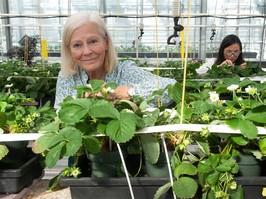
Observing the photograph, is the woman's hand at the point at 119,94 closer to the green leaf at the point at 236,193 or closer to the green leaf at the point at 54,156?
the green leaf at the point at 54,156

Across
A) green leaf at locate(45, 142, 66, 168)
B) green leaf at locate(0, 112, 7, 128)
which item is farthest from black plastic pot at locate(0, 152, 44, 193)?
green leaf at locate(45, 142, 66, 168)

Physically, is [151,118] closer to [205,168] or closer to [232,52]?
[205,168]

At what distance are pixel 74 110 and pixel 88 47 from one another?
53cm

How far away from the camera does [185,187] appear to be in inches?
26.7

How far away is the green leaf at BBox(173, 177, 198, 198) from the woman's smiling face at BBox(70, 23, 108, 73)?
2.16 ft

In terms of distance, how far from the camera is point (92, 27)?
1195 millimetres

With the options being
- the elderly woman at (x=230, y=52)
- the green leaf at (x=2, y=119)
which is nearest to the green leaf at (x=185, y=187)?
the green leaf at (x=2, y=119)

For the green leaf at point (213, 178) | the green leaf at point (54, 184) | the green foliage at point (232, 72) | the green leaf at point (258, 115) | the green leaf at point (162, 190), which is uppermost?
the green leaf at point (258, 115)

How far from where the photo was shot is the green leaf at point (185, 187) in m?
0.67

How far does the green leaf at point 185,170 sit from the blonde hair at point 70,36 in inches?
26.2

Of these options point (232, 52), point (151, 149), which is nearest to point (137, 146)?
point (151, 149)

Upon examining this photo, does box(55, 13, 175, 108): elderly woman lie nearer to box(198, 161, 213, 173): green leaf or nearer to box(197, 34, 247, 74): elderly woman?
box(198, 161, 213, 173): green leaf

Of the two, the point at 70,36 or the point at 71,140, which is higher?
the point at 70,36

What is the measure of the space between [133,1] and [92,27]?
6.38 m
